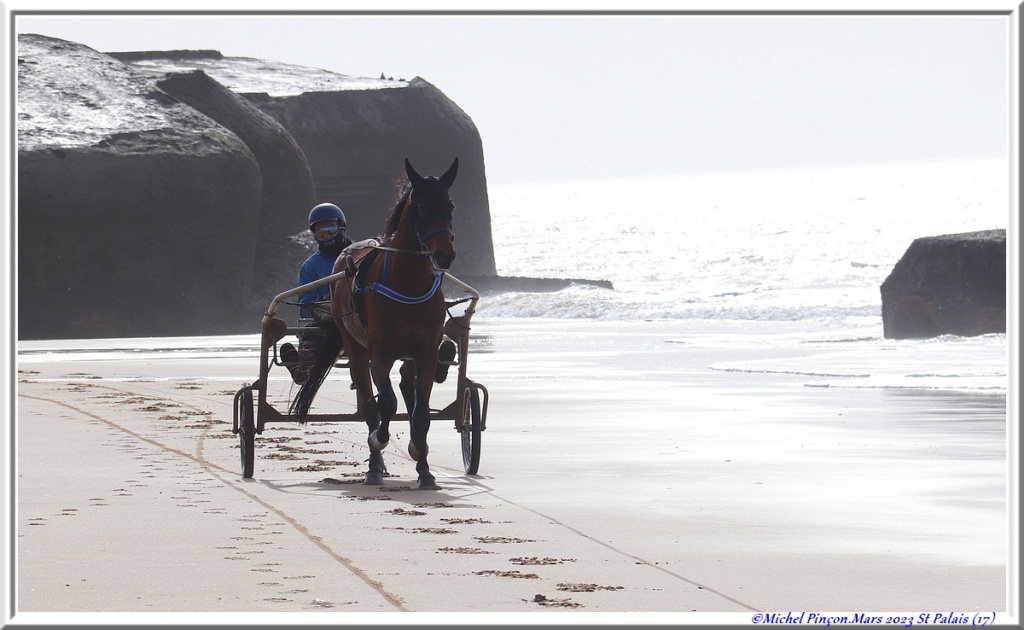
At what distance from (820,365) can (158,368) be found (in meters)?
9.77

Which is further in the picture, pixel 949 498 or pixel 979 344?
pixel 979 344

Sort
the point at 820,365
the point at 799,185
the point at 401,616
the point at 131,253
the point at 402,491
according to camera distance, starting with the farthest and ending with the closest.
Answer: the point at 799,185, the point at 131,253, the point at 820,365, the point at 402,491, the point at 401,616

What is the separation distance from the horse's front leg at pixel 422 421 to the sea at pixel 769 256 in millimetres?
4567

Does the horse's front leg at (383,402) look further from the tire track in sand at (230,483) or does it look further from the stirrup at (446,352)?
the tire track in sand at (230,483)

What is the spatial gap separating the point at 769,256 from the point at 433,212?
86.1 meters

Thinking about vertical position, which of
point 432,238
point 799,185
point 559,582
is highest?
point 799,185

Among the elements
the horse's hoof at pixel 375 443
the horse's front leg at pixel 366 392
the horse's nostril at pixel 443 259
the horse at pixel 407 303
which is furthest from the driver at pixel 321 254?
the horse's nostril at pixel 443 259

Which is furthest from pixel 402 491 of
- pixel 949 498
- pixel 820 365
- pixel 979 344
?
pixel 979 344

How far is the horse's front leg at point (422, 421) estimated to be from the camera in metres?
9.41

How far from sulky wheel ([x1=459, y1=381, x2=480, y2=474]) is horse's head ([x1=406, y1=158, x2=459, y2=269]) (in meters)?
1.38

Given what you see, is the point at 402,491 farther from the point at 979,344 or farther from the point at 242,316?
the point at 242,316

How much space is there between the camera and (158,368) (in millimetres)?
23891

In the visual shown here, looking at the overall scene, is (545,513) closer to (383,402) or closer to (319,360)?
(383,402)

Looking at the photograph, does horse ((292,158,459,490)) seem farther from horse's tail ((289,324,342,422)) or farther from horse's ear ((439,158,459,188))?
horse's tail ((289,324,342,422))
